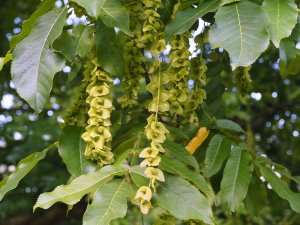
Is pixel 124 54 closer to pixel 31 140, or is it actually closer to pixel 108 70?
pixel 108 70

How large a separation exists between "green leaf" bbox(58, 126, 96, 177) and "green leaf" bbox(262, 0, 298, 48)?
54 cm

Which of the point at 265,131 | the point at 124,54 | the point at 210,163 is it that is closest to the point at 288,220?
the point at 265,131

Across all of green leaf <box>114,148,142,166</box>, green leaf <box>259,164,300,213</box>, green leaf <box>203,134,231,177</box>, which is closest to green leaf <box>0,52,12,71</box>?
green leaf <box>114,148,142,166</box>

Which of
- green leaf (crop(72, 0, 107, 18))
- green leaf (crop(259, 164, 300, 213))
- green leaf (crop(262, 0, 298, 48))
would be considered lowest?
green leaf (crop(259, 164, 300, 213))

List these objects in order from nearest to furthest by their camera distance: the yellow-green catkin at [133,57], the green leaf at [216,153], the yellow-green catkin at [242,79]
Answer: the yellow-green catkin at [133,57] → the green leaf at [216,153] → the yellow-green catkin at [242,79]

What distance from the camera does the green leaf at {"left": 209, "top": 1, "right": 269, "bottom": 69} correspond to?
3.63 feet

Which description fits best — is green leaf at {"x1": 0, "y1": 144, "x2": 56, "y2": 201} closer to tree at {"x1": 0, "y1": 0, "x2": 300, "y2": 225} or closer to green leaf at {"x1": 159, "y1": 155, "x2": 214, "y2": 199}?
tree at {"x1": 0, "y1": 0, "x2": 300, "y2": 225}

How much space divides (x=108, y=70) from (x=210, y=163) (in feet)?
1.44

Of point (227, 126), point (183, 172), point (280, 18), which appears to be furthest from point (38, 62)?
point (227, 126)

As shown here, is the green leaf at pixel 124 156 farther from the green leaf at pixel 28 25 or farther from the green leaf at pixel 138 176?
the green leaf at pixel 28 25

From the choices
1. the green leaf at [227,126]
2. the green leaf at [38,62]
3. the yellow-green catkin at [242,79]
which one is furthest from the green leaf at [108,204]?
the yellow-green catkin at [242,79]

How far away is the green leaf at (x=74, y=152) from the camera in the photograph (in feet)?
4.35

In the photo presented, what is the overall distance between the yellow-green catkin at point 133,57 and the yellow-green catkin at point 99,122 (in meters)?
0.15

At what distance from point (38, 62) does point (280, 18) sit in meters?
0.56
